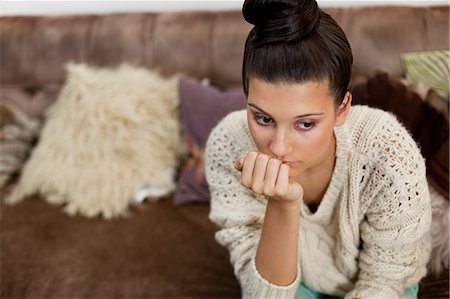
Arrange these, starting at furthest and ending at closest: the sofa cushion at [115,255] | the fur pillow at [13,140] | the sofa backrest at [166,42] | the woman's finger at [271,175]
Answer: the fur pillow at [13,140] → the sofa backrest at [166,42] → the sofa cushion at [115,255] → the woman's finger at [271,175]

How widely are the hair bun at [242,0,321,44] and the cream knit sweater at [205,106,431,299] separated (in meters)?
0.31

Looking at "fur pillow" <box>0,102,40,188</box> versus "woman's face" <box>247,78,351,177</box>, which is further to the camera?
"fur pillow" <box>0,102,40,188</box>

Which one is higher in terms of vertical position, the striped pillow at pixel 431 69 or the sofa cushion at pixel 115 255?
the striped pillow at pixel 431 69

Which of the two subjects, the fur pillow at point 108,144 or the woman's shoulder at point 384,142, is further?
the fur pillow at point 108,144

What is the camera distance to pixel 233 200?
119 cm

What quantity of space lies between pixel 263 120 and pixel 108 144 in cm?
98

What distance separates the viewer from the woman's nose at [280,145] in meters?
0.87

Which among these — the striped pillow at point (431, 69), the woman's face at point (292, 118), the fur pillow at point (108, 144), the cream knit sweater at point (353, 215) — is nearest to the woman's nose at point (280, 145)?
the woman's face at point (292, 118)

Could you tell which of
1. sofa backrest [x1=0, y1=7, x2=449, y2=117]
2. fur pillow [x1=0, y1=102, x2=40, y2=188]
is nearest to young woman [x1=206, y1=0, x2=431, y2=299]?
sofa backrest [x1=0, y1=7, x2=449, y2=117]

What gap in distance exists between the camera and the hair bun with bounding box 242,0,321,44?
0.76 metres

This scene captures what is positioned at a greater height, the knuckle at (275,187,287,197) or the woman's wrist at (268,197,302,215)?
the knuckle at (275,187,287,197)

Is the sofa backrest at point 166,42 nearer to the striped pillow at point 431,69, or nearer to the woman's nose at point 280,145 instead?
the striped pillow at point 431,69

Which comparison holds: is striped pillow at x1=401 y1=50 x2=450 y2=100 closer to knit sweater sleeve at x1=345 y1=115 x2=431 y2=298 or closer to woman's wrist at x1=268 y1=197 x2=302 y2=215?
knit sweater sleeve at x1=345 y1=115 x2=431 y2=298

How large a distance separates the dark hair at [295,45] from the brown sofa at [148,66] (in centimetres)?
70
